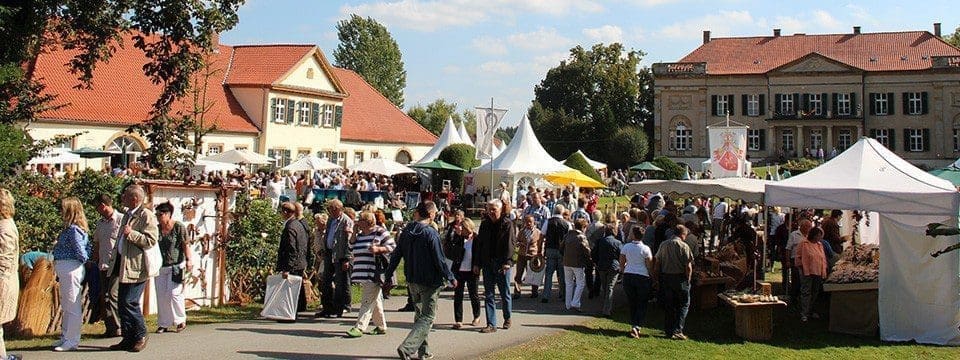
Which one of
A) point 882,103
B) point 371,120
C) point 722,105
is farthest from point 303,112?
point 882,103

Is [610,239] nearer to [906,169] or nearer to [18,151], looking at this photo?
[906,169]

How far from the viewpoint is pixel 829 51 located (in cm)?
6781

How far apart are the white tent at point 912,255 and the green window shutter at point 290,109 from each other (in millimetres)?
34534

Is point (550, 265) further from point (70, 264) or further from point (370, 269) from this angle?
point (70, 264)

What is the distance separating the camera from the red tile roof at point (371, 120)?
4888 centimetres

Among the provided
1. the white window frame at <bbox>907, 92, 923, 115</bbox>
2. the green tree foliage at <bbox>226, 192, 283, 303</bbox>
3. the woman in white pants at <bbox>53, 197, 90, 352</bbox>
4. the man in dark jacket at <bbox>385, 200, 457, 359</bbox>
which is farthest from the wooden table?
the white window frame at <bbox>907, 92, 923, 115</bbox>

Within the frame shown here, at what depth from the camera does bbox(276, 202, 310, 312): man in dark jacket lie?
419 inches

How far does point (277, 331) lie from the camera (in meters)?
10.2

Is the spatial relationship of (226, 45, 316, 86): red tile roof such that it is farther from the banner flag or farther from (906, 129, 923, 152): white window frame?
(906, 129, 923, 152): white window frame

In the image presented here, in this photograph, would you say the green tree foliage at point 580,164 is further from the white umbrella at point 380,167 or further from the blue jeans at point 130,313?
the blue jeans at point 130,313

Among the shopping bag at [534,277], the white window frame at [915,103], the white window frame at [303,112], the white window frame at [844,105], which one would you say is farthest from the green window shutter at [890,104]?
the shopping bag at [534,277]

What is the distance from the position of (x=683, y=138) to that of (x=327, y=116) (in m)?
34.4

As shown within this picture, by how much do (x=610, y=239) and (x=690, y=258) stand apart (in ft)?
6.33

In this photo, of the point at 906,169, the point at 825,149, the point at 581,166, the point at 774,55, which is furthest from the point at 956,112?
the point at 906,169
